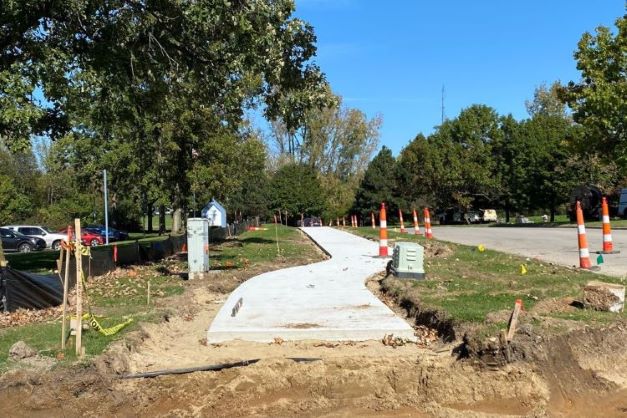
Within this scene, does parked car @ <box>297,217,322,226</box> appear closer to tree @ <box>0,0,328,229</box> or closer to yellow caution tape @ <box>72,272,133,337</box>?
tree @ <box>0,0,328,229</box>

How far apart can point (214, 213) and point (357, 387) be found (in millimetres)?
27401

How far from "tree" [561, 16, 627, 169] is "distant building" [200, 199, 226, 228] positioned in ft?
61.9

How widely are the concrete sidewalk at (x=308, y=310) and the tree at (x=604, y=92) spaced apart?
63.4 feet

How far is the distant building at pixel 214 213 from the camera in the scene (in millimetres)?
31197

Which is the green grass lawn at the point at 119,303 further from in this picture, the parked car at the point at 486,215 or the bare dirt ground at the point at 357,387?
the parked car at the point at 486,215

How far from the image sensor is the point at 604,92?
27016 mm

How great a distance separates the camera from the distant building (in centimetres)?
3120

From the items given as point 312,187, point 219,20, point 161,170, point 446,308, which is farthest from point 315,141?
point 446,308

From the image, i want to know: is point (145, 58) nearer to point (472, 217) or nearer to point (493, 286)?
point (493, 286)

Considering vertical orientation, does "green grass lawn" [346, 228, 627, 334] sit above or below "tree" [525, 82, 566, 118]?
below

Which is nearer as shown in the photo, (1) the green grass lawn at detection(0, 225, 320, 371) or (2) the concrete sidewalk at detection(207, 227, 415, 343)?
(1) the green grass lawn at detection(0, 225, 320, 371)

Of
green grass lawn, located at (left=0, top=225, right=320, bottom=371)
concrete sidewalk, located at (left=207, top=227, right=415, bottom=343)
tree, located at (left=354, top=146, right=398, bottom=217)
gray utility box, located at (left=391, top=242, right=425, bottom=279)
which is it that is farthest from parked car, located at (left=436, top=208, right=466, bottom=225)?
gray utility box, located at (left=391, top=242, right=425, bottom=279)

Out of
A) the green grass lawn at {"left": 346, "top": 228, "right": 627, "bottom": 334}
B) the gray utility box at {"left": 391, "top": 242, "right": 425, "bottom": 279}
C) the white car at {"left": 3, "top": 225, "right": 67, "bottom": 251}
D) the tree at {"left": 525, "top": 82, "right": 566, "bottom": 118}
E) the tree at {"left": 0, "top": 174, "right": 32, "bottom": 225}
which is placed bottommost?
the green grass lawn at {"left": 346, "top": 228, "right": 627, "bottom": 334}

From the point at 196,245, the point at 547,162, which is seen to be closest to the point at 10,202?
the point at 547,162
